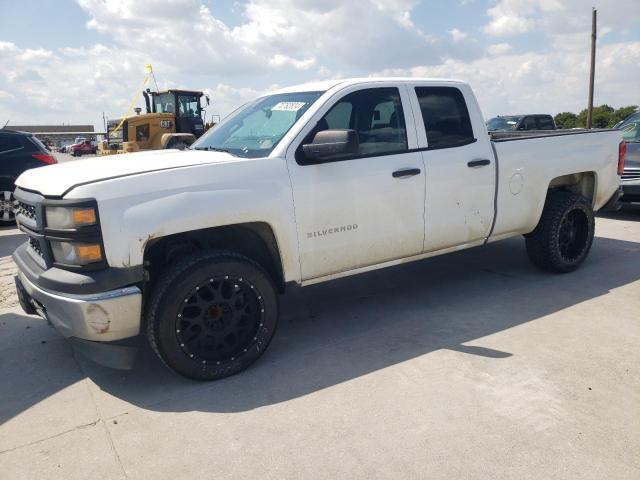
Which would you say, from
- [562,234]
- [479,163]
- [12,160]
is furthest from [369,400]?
[12,160]

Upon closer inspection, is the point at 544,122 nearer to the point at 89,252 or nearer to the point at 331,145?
the point at 331,145

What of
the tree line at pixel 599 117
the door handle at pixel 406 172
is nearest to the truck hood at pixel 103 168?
the door handle at pixel 406 172

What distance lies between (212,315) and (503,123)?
1502cm

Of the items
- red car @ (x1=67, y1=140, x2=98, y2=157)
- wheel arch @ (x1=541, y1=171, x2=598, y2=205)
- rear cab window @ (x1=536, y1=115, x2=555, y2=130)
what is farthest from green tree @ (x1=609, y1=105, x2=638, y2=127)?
red car @ (x1=67, y1=140, x2=98, y2=157)

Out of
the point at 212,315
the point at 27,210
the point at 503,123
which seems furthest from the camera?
the point at 503,123

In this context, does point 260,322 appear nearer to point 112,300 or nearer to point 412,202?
point 112,300

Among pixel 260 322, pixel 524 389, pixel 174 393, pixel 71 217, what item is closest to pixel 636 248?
pixel 524 389

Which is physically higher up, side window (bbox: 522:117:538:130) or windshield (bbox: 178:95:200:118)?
windshield (bbox: 178:95:200:118)

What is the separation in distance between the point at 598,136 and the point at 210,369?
180 inches

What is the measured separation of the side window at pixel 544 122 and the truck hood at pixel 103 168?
15.1m

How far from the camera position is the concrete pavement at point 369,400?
2.53 meters

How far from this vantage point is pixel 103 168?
11.0 ft

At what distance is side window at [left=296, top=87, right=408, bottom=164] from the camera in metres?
3.92

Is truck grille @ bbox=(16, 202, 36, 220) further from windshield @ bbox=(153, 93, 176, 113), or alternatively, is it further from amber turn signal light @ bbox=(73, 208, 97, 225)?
windshield @ bbox=(153, 93, 176, 113)
